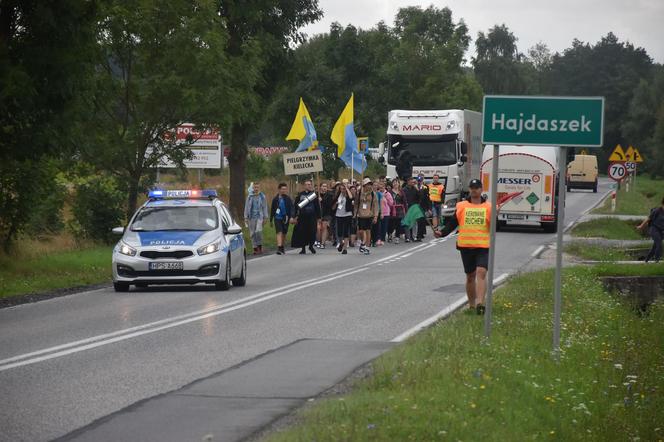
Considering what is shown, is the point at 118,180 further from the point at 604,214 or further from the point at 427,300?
the point at 604,214

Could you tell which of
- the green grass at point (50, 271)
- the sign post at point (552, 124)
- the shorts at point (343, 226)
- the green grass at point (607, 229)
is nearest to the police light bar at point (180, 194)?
the green grass at point (50, 271)

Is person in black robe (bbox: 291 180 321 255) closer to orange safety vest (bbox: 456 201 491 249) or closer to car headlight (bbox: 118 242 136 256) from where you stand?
car headlight (bbox: 118 242 136 256)

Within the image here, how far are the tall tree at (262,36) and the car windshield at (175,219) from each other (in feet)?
47.3

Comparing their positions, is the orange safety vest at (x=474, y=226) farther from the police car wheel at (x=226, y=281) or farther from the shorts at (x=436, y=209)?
the shorts at (x=436, y=209)

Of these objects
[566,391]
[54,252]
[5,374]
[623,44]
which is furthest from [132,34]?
[623,44]

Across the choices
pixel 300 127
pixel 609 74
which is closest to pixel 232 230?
pixel 300 127

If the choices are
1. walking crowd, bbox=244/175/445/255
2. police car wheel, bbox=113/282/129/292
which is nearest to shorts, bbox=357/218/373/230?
walking crowd, bbox=244/175/445/255

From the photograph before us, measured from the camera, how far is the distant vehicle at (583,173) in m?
87.5

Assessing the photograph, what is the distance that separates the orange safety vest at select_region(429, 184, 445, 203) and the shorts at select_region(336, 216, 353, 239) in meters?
8.80

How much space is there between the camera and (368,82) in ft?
195

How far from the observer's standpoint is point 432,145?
1832 inches

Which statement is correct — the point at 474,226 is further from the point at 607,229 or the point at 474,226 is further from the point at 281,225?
the point at 607,229

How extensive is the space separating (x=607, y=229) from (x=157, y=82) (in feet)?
69.6

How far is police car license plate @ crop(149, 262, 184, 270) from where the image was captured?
21.4 metres
